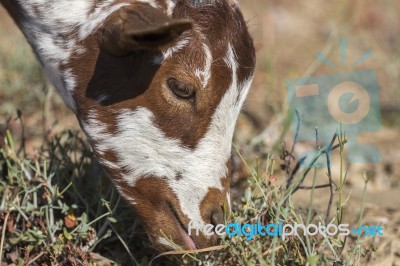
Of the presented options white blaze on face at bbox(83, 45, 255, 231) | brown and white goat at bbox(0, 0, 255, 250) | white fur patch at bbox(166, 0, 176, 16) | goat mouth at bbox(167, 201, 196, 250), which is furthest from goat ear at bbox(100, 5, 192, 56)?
goat mouth at bbox(167, 201, 196, 250)

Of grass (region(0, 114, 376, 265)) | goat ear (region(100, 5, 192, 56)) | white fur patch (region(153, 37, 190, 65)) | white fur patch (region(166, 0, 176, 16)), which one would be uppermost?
white fur patch (region(166, 0, 176, 16))

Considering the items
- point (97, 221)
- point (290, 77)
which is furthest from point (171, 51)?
point (290, 77)

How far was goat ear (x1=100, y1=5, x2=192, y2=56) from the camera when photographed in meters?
2.31

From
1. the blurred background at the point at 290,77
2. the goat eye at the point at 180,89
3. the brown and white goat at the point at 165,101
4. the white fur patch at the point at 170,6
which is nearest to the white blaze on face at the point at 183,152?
the brown and white goat at the point at 165,101

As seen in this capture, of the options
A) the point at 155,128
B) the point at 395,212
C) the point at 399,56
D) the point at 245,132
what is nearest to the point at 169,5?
the point at 155,128

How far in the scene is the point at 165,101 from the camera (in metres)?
2.69

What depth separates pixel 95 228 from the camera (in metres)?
3.22

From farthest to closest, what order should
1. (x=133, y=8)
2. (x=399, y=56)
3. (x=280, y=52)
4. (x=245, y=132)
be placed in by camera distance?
1. (x=280, y=52)
2. (x=399, y=56)
3. (x=245, y=132)
4. (x=133, y=8)

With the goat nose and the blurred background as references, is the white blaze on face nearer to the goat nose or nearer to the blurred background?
the goat nose

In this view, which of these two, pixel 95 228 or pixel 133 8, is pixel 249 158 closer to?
pixel 95 228

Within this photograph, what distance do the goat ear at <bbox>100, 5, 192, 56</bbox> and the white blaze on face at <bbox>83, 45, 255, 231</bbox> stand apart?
1.01 ft

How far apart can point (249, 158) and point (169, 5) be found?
1540mm

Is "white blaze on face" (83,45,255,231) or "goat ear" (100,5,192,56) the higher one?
"goat ear" (100,5,192,56)

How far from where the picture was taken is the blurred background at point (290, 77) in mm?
4316
